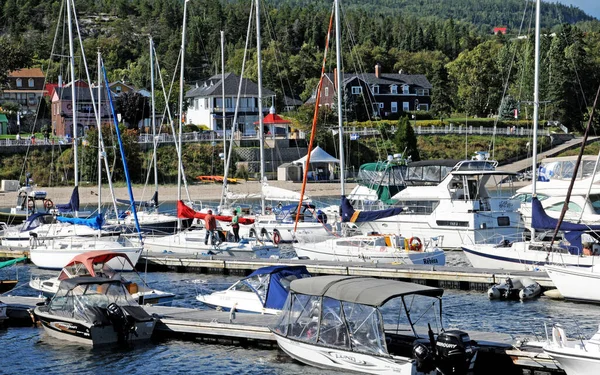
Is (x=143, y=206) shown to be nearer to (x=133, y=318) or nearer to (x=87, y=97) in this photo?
(x=133, y=318)

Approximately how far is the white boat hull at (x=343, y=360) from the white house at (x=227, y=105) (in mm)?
83430

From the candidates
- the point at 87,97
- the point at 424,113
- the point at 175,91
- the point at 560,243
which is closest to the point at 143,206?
the point at 560,243

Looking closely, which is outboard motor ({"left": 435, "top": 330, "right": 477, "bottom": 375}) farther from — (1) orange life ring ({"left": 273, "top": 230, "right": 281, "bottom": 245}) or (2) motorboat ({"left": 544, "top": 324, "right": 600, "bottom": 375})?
(1) orange life ring ({"left": 273, "top": 230, "right": 281, "bottom": 245})

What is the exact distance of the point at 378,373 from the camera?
21594 millimetres

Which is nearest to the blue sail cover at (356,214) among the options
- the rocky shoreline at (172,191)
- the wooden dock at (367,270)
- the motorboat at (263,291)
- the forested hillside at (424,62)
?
the wooden dock at (367,270)

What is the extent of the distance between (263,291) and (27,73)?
410 ft

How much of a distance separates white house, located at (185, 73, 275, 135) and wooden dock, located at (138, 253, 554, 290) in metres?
64.9

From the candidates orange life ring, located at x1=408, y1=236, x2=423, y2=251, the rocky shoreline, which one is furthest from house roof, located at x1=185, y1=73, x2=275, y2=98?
orange life ring, located at x1=408, y1=236, x2=423, y2=251

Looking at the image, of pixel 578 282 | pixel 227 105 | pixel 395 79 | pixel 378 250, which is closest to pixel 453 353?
pixel 578 282

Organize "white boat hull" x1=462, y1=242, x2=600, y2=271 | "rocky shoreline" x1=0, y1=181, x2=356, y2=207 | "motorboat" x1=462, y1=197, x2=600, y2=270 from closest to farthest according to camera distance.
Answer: "motorboat" x1=462, y1=197, x2=600, y2=270 → "white boat hull" x1=462, y1=242, x2=600, y2=271 → "rocky shoreline" x1=0, y1=181, x2=356, y2=207

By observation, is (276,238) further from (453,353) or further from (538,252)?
(453,353)

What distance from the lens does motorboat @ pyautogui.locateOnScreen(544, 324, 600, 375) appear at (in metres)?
20.3

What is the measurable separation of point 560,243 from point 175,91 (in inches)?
3741

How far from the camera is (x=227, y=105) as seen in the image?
11312 centimetres
